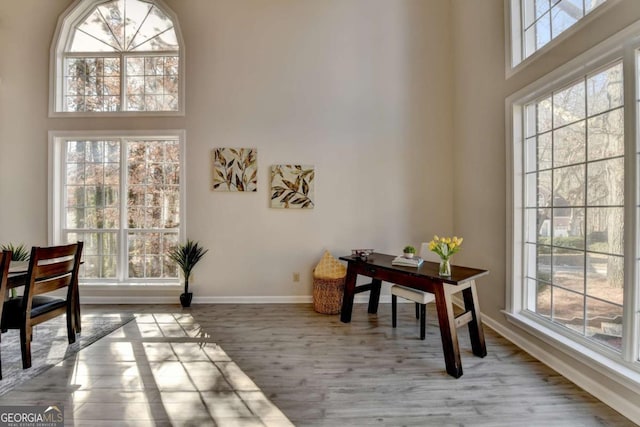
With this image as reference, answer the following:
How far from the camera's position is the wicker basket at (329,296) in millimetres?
3219

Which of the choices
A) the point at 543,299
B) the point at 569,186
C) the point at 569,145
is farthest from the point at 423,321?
the point at 569,145

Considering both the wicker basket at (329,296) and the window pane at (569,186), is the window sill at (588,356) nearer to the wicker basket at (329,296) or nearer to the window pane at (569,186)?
the window pane at (569,186)

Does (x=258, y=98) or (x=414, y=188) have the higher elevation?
(x=258, y=98)

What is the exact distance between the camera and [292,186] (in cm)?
363

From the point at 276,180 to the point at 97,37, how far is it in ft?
10.8

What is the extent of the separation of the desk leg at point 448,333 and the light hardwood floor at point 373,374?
0.08m

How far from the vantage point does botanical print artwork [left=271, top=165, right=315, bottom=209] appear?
3.63 m

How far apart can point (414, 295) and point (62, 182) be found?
4.76 m

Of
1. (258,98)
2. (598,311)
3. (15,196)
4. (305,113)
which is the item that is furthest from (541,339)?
(15,196)

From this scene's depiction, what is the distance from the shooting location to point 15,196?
141 inches

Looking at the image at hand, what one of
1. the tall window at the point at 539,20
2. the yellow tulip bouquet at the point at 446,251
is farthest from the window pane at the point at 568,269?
the tall window at the point at 539,20

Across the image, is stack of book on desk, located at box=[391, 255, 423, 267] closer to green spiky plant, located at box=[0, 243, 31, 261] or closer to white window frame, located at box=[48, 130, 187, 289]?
white window frame, located at box=[48, 130, 187, 289]

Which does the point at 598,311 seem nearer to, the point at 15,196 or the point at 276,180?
the point at 276,180

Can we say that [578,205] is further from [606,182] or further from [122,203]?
[122,203]
